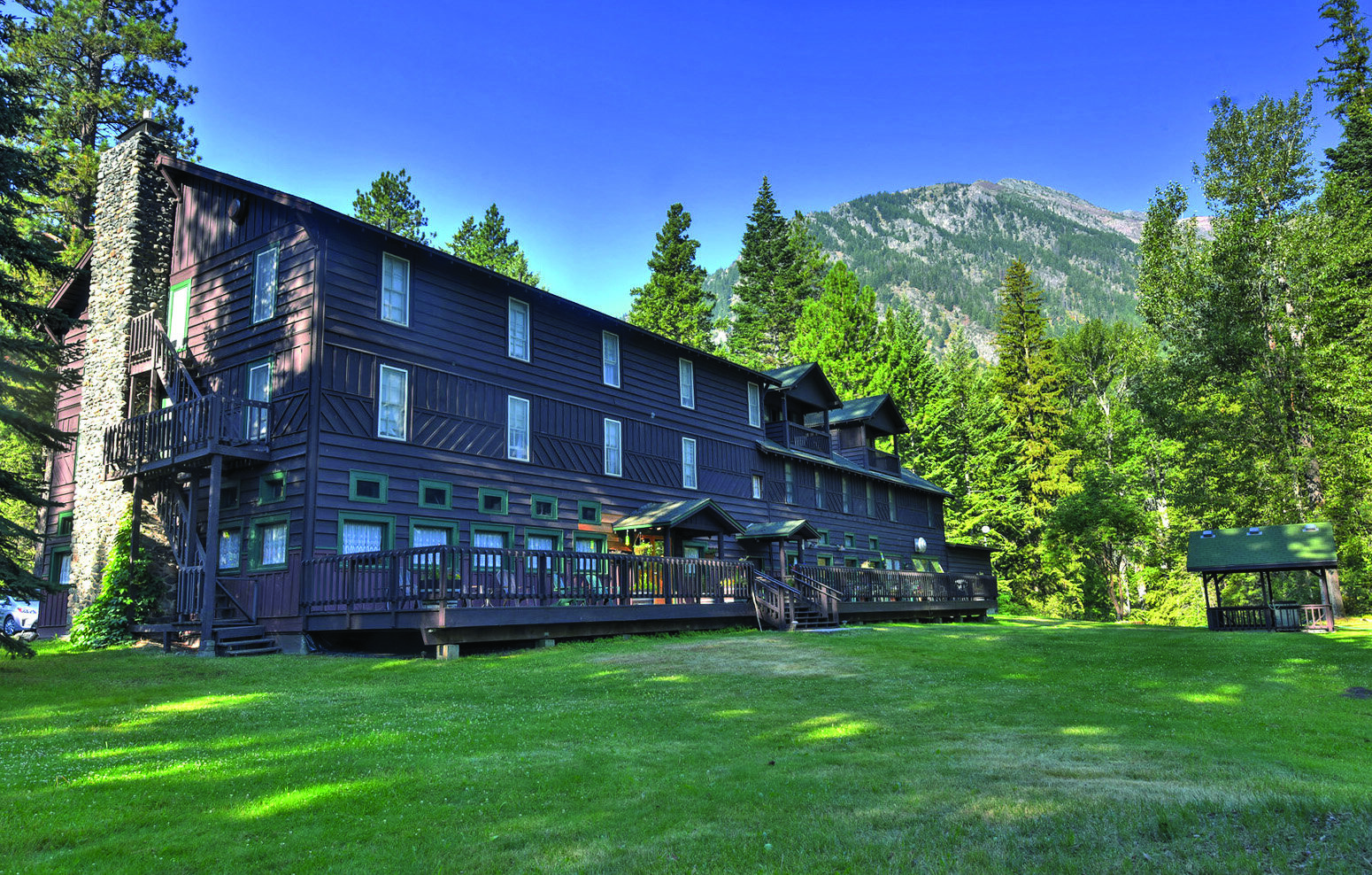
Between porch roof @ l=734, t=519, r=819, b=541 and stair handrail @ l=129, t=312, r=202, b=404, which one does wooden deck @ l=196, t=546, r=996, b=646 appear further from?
stair handrail @ l=129, t=312, r=202, b=404

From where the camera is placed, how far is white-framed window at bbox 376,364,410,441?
2033 centimetres

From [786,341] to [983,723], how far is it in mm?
55405

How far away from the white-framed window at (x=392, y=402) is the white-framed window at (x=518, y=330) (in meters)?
3.63

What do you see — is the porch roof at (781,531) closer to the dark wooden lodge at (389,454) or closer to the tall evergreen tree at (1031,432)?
the dark wooden lodge at (389,454)

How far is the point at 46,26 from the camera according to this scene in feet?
110

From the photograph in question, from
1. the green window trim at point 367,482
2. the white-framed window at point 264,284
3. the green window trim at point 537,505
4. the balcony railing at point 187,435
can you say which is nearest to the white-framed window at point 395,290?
the white-framed window at point 264,284

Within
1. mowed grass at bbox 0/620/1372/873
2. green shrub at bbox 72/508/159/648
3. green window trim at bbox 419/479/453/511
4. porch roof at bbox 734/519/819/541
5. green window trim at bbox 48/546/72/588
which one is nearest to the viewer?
mowed grass at bbox 0/620/1372/873

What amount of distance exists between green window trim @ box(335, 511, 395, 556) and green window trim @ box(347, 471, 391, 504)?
0.31 meters

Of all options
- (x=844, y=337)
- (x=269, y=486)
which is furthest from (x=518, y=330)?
(x=844, y=337)

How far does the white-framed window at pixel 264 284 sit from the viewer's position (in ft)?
68.3

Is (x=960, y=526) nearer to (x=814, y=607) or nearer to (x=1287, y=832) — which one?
(x=814, y=607)

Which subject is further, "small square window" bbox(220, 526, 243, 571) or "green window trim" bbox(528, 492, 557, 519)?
"green window trim" bbox(528, 492, 557, 519)

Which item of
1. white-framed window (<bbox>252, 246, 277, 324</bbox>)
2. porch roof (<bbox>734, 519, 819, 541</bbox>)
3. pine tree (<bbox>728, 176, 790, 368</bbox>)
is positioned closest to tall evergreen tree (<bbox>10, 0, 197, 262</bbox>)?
white-framed window (<bbox>252, 246, 277, 324</bbox>)

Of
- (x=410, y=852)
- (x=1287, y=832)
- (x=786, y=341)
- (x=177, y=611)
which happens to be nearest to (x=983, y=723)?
(x=1287, y=832)
